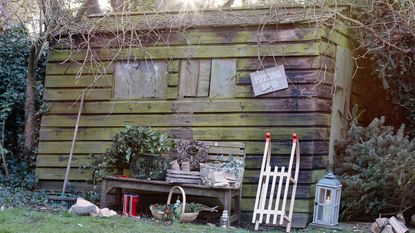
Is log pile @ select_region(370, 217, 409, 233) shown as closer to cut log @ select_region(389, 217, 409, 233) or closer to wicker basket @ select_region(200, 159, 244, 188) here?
cut log @ select_region(389, 217, 409, 233)

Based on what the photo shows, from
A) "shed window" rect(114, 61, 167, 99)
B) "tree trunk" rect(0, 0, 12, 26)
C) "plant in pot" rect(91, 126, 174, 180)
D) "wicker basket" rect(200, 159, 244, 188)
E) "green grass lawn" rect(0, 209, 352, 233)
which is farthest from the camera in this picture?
"tree trunk" rect(0, 0, 12, 26)

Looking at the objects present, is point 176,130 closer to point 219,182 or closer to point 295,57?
point 219,182

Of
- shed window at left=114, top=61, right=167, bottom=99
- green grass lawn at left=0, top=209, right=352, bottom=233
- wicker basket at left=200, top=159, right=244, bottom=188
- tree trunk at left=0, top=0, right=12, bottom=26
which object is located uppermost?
tree trunk at left=0, top=0, right=12, bottom=26

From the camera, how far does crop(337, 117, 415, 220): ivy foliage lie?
5805mm

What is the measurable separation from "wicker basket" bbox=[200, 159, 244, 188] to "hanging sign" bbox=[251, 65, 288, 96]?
3.48 ft

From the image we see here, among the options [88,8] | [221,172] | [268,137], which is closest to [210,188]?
[221,172]

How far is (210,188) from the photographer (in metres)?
5.92

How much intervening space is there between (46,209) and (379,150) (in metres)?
3.97

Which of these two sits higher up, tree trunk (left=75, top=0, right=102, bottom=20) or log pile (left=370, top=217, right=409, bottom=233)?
tree trunk (left=75, top=0, right=102, bottom=20)

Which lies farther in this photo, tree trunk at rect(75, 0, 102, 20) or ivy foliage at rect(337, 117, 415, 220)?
tree trunk at rect(75, 0, 102, 20)

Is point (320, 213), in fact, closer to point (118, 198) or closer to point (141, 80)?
point (118, 198)

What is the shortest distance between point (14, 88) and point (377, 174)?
233 inches

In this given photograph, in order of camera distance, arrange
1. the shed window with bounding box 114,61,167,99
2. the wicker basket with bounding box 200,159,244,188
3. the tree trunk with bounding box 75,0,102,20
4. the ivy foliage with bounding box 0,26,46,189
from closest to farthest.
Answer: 1. the wicker basket with bounding box 200,159,244,188
2. the shed window with bounding box 114,61,167,99
3. the tree trunk with bounding box 75,0,102,20
4. the ivy foliage with bounding box 0,26,46,189

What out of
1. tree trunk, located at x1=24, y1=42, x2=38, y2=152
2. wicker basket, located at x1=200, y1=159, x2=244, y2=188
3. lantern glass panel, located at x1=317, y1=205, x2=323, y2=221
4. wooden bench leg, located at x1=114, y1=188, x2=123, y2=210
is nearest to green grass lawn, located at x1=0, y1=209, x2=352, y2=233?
lantern glass panel, located at x1=317, y1=205, x2=323, y2=221
